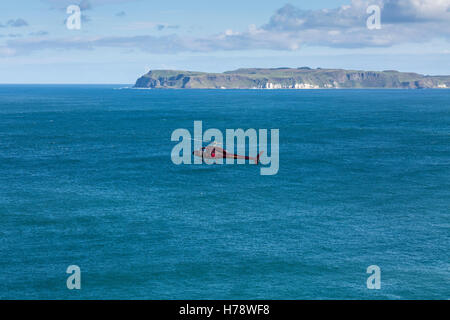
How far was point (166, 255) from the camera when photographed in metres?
79.4

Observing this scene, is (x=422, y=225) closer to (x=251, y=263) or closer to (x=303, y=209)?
(x=303, y=209)

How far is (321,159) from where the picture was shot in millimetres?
149625

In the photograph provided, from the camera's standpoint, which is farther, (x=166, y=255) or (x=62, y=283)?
(x=166, y=255)

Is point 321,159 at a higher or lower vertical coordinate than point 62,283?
higher

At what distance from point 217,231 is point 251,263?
559 inches

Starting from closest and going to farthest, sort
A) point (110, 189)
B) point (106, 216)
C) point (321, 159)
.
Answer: point (106, 216), point (110, 189), point (321, 159)

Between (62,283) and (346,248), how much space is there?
46477 millimetres

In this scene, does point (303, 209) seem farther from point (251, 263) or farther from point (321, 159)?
point (321, 159)

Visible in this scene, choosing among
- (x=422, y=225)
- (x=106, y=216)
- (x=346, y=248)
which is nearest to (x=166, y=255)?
(x=106, y=216)

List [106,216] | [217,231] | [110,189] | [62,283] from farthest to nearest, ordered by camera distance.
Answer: [110,189] < [106,216] < [217,231] < [62,283]

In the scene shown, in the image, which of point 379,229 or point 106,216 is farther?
point 106,216
